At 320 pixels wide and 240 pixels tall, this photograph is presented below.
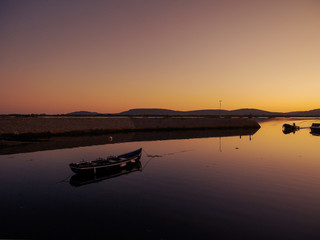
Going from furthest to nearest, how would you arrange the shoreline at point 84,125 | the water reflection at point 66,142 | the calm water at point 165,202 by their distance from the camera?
the shoreline at point 84,125 < the water reflection at point 66,142 < the calm water at point 165,202

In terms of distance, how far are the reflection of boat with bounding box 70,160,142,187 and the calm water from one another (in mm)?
290

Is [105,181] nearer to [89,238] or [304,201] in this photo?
[89,238]

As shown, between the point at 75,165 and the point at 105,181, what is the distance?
3.69 m

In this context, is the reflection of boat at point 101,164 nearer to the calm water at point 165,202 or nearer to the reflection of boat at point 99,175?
the reflection of boat at point 99,175

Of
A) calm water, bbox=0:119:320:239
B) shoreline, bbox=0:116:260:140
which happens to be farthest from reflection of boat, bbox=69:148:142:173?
shoreline, bbox=0:116:260:140

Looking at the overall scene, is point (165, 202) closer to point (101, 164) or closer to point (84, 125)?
point (101, 164)

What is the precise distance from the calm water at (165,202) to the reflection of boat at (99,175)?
0.29 m

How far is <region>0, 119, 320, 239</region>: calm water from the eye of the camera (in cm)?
1313

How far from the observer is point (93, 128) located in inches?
2857

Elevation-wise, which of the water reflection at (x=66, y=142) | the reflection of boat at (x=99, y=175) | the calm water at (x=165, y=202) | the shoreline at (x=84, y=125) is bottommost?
the calm water at (x=165, y=202)

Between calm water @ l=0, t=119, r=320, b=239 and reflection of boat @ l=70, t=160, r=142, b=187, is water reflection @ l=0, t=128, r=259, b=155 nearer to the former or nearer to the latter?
calm water @ l=0, t=119, r=320, b=239

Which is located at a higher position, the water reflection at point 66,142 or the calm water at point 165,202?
the water reflection at point 66,142

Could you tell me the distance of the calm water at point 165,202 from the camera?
43.1 feet

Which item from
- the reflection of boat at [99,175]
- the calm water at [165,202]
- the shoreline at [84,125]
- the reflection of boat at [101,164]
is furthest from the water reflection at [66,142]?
the reflection of boat at [99,175]
